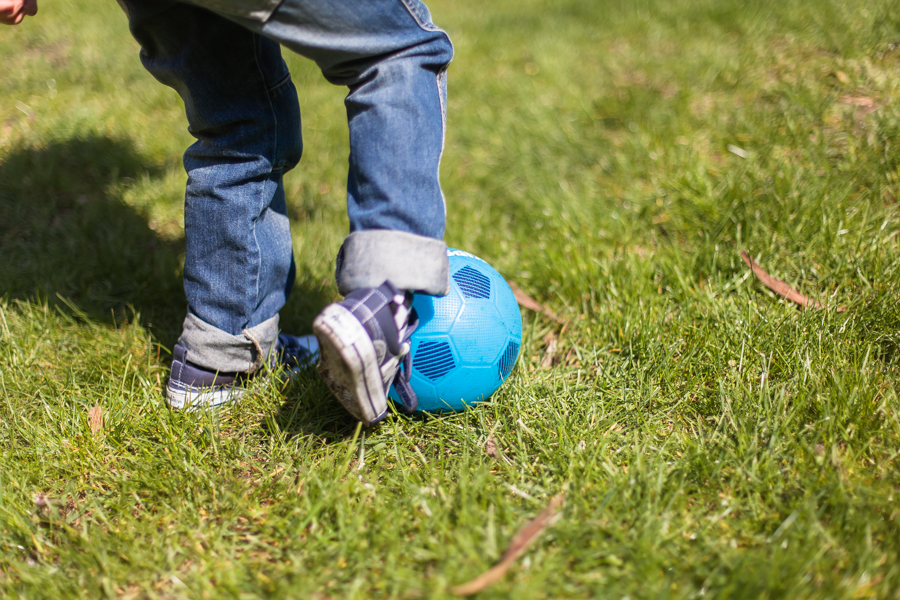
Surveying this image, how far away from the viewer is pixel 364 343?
4.98 feet

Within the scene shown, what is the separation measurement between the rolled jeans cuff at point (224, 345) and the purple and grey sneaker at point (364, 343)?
58 cm

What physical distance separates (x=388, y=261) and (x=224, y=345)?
0.84 metres

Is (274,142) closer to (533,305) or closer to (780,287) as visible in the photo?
(533,305)

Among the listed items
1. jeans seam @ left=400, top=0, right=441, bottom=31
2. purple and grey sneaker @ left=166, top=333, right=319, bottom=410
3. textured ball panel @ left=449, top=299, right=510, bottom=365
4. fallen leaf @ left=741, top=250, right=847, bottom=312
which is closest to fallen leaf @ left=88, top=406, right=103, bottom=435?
purple and grey sneaker @ left=166, top=333, right=319, bottom=410

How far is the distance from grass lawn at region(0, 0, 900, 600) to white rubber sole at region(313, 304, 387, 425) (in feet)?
0.84

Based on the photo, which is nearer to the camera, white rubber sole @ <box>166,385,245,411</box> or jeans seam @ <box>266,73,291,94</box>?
jeans seam @ <box>266,73,291,94</box>

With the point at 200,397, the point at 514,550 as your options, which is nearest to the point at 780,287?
Answer: the point at 514,550

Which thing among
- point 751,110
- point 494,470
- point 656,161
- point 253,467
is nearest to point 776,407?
point 494,470

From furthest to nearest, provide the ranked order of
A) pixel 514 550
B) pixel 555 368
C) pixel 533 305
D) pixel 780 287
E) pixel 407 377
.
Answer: pixel 533 305 < pixel 780 287 < pixel 555 368 < pixel 407 377 < pixel 514 550

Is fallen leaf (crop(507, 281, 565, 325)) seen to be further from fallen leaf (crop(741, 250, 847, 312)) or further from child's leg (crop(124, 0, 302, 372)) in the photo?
child's leg (crop(124, 0, 302, 372))

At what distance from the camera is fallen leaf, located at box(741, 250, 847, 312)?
2.34m

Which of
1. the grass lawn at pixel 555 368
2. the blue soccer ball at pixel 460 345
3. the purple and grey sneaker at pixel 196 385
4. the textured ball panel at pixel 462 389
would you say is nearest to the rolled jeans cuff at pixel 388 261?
the blue soccer ball at pixel 460 345

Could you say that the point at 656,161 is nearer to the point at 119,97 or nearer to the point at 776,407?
the point at 776,407

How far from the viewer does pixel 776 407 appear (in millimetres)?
1891
